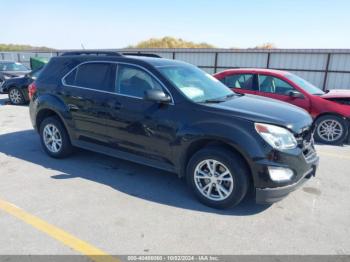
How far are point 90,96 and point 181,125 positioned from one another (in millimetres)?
1712

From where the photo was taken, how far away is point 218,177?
11.4ft

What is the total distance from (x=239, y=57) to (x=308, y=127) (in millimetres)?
12432

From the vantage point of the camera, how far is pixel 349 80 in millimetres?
12914

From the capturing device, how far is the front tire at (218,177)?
3328 mm

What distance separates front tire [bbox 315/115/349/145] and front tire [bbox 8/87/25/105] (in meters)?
10.1

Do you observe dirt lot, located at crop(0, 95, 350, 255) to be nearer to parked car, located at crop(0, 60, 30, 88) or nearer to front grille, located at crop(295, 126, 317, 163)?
front grille, located at crop(295, 126, 317, 163)

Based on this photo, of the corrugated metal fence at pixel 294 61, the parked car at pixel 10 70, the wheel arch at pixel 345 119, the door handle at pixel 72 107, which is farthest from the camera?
the parked car at pixel 10 70

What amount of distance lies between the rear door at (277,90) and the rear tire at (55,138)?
4.51 meters

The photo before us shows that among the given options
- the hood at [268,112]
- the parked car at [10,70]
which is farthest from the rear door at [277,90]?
the parked car at [10,70]

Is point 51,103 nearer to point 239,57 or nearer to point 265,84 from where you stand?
point 265,84

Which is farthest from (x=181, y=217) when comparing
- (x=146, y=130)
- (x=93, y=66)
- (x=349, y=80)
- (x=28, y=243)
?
(x=349, y=80)

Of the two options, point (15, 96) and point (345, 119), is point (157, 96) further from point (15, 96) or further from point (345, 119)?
point (15, 96)

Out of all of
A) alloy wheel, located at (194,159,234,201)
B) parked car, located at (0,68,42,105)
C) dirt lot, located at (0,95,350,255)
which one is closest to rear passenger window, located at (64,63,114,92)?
dirt lot, located at (0,95,350,255)

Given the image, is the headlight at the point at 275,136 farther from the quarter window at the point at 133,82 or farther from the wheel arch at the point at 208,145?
the quarter window at the point at 133,82
